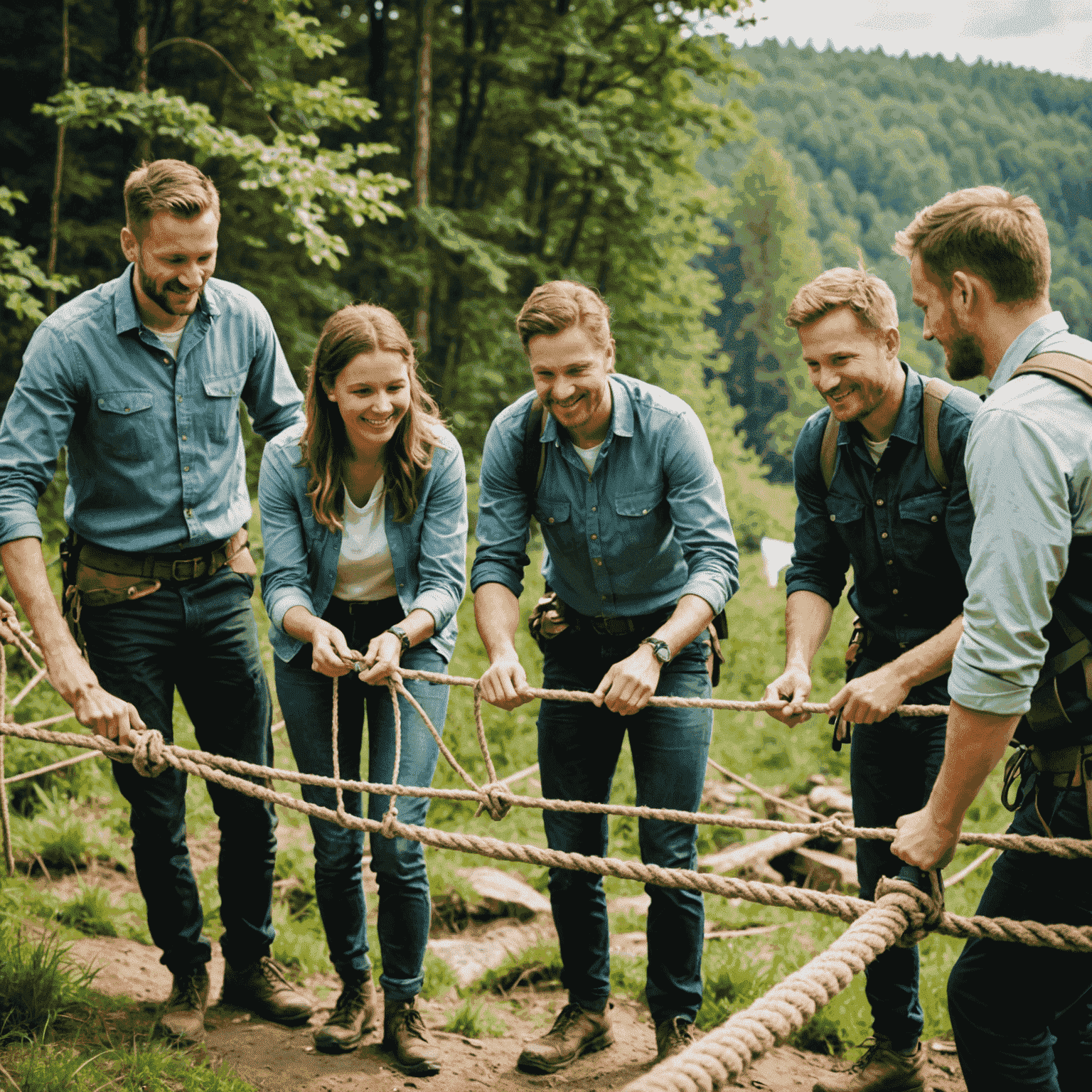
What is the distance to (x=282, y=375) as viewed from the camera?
12.5 feet

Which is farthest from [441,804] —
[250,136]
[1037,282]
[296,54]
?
[296,54]

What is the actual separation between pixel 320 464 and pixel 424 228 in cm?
775

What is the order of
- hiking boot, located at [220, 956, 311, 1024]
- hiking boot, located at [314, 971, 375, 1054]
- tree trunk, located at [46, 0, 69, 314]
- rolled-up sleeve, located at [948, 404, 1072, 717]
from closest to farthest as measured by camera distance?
rolled-up sleeve, located at [948, 404, 1072, 717], hiking boot, located at [314, 971, 375, 1054], hiking boot, located at [220, 956, 311, 1024], tree trunk, located at [46, 0, 69, 314]

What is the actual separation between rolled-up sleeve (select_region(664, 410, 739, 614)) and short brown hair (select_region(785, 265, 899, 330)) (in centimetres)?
44

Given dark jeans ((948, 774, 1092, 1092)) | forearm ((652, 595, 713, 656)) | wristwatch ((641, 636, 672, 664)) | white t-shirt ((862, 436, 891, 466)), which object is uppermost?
white t-shirt ((862, 436, 891, 466))

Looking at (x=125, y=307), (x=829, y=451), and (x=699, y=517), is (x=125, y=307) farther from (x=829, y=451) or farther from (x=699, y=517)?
(x=829, y=451)

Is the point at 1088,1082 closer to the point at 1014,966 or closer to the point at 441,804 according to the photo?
the point at 1014,966

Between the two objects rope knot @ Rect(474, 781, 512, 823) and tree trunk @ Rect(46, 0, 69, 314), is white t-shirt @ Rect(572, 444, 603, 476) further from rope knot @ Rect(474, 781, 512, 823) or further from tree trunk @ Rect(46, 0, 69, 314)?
tree trunk @ Rect(46, 0, 69, 314)

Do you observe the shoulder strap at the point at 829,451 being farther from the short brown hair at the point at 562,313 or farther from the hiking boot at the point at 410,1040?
the hiking boot at the point at 410,1040

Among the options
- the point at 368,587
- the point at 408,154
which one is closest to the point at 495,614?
the point at 368,587

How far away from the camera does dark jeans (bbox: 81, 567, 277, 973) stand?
11.1ft

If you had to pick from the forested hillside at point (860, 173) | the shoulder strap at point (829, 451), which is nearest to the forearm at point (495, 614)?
the shoulder strap at point (829, 451)

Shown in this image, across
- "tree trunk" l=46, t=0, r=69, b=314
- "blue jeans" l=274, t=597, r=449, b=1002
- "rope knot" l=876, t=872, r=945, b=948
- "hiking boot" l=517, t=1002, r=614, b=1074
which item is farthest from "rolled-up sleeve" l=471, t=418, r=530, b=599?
"tree trunk" l=46, t=0, r=69, b=314

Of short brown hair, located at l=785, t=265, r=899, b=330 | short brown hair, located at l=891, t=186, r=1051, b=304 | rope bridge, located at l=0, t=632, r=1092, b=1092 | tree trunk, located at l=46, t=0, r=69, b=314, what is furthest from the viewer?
tree trunk, located at l=46, t=0, r=69, b=314
